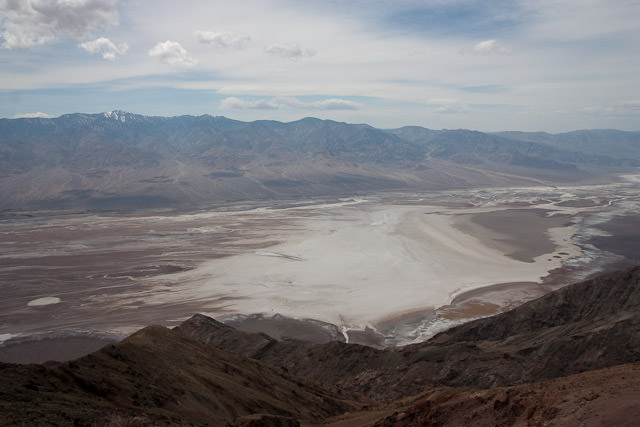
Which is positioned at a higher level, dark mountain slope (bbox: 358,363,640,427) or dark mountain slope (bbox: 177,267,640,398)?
dark mountain slope (bbox: 358,363,640,427)

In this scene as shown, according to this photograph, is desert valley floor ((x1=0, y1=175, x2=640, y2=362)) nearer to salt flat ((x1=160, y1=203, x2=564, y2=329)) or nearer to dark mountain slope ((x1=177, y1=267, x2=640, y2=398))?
salt flat ((x1=160, y1=203, x2=564, y2=329))

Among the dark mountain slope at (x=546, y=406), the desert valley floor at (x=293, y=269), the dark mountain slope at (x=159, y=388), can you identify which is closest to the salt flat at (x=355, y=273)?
the desert valley floor at (x=293, y=269)

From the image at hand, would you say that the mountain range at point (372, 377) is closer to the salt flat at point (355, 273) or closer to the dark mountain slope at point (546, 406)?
the dark mountain slope at point (546, 406)

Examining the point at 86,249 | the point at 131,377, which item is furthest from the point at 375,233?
the point at 131,377

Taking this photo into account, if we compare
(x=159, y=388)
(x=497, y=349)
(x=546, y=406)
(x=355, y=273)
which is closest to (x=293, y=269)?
(x=355, y=273)

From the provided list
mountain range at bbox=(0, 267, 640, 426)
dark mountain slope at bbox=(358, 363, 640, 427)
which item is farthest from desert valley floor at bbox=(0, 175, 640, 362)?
dark mountain slope at bbox=(358, 363, 640, 427)

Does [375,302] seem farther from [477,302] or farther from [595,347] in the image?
[595,347]
